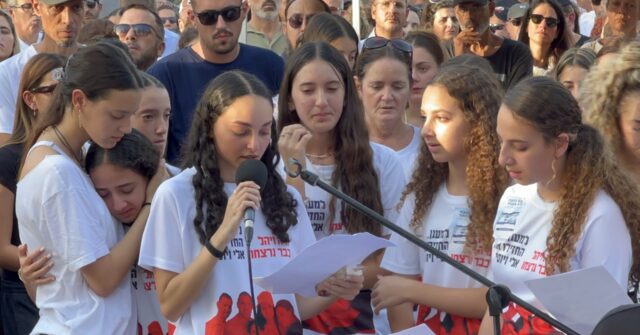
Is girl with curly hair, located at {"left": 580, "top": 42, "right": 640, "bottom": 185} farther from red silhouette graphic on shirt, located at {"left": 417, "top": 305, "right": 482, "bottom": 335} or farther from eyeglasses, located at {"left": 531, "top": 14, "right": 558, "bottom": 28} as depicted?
eyeglasses, located at {"left": 531, "top": 14, "right": 558, "bottom": 28}

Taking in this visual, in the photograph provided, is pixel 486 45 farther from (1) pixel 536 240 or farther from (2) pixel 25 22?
(2) pixel 25 22

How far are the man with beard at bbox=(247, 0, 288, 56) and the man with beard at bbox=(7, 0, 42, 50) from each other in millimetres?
1730

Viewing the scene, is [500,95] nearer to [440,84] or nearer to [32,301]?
[440,84]

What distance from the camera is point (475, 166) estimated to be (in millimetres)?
4488

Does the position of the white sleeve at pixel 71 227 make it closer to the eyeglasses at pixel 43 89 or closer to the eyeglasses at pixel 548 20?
the eyeglasses at pixel 43 89

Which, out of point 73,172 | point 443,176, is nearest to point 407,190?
point 443,176

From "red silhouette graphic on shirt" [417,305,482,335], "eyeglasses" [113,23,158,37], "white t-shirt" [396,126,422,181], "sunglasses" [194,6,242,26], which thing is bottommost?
"red silhouette graphic on shirt" [417,305,482,335]

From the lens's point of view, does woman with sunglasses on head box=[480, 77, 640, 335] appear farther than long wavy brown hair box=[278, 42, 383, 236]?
No

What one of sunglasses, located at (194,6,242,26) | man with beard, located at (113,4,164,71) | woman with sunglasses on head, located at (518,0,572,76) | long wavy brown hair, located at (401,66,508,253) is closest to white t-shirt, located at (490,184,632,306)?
long wavy brown hair, located at (401,66,508,253)

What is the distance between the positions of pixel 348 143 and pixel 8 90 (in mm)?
2561

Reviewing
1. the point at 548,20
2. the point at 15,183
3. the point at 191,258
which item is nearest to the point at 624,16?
the point at 548,20

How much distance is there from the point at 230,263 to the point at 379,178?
0.99 m

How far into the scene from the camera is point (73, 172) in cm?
427

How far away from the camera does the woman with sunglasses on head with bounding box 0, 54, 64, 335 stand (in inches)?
191
